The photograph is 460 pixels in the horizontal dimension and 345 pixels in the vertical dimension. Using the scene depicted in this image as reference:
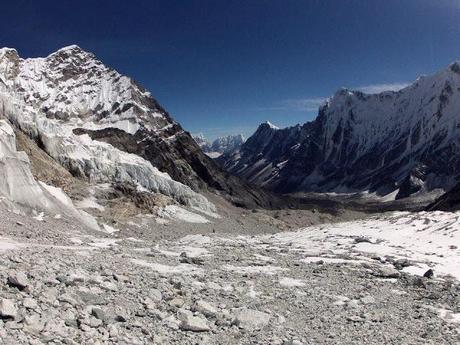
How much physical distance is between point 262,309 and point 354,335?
3.64 meters

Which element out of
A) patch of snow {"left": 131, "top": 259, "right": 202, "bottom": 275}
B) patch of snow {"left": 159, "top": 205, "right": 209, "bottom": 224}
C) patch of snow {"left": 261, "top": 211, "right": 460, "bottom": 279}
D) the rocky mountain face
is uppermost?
the rocky mountain face

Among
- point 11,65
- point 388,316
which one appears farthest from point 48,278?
point 11,65

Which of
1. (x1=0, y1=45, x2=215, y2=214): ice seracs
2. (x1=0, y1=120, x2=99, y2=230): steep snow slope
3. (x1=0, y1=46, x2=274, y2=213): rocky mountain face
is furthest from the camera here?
(x1=0, y1=46, x2=274, y2=213): rocky mountain face

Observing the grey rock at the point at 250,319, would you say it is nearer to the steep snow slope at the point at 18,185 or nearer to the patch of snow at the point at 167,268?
the patch of snow at the point at 167,268

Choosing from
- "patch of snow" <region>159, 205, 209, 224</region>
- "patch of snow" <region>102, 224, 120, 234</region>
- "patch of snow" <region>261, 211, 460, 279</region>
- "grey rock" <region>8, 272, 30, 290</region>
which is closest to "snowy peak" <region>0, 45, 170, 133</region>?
"patch of snow" <region>159, 205, 209, 224</region>

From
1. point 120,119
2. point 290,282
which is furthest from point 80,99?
point 290,282

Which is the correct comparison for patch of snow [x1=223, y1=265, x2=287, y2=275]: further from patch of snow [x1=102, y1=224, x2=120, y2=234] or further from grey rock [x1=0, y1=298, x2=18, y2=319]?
patch of snow [x1=102, y1=224, x2=120, y2=234]

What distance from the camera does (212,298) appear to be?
19.7 m

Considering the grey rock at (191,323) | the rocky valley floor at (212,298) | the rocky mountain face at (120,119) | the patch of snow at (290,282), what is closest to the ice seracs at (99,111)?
the rocky mountain face at (120,119)

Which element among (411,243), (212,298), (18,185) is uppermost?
(18,185)

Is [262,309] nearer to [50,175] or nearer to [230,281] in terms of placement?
[230,281]

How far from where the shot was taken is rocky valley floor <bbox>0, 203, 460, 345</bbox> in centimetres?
1422

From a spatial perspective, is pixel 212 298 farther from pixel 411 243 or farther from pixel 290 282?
pixel 411 243

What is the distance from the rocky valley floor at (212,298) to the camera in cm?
1422
